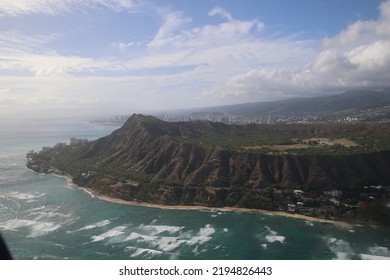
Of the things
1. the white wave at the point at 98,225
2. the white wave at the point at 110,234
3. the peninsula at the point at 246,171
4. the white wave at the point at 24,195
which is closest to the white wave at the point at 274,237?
the peninsula at the point at 246,171

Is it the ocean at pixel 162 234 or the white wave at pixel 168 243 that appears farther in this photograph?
the white wave at pixel 168 243

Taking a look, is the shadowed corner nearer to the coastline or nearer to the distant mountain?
the coastline

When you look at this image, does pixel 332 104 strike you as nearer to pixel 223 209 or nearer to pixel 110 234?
pixel 223 209

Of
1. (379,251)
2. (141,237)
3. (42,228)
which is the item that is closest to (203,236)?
(141,237)

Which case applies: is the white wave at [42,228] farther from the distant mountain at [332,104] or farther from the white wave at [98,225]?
the distant mountain at [332,104]

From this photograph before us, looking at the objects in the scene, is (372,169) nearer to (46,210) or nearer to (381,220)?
(381,220)
